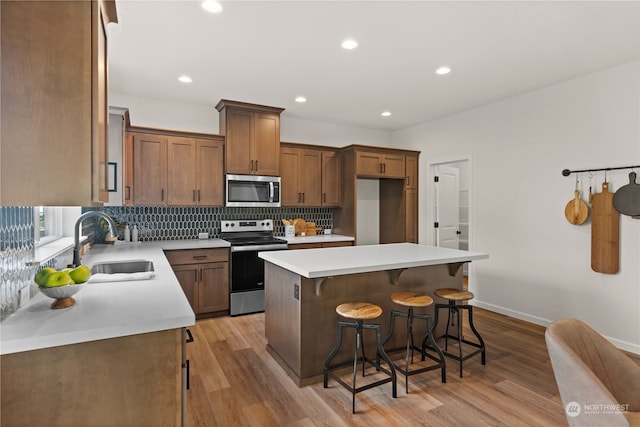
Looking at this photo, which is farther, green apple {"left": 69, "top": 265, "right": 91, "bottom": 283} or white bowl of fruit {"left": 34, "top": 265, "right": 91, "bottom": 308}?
green apple {"left": 69, "top": 265, "right": 91, "bottom": 283}

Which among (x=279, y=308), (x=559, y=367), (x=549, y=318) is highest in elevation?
(x=559, y=367)

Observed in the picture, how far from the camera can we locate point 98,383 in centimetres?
130

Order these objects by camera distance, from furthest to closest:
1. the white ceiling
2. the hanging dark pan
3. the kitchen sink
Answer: the hanging dark pan, the kitchen sink, the white ceiling

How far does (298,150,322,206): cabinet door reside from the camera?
16.4 ft

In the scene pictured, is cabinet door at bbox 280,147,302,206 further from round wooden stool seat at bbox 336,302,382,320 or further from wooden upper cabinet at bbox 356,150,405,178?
round wooden stool seat at bbox 336,302,382,320

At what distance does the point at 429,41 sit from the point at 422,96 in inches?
56.5

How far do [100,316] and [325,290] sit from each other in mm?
1560

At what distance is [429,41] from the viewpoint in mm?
2785

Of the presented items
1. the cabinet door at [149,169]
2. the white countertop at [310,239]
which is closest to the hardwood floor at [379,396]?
the white countertop at [310,239]

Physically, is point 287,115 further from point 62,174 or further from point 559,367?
point 559,367

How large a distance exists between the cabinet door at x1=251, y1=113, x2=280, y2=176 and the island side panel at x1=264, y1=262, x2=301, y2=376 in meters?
1.86

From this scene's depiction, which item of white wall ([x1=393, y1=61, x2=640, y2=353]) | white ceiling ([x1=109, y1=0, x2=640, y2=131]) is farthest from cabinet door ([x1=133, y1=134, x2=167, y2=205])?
white wall ([x1=393, y1=61, x2=640, y2=353])

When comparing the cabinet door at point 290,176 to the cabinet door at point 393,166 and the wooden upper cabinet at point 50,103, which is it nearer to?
the cabinet door at point 393,166

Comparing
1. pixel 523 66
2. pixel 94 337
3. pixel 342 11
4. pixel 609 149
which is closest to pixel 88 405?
pixel 94 337
